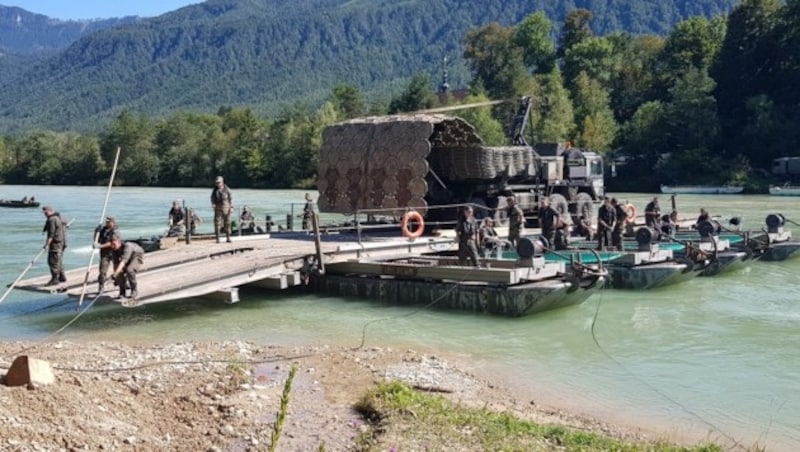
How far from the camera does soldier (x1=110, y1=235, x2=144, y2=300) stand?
15.5 metres

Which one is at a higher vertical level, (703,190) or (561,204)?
(561,204)

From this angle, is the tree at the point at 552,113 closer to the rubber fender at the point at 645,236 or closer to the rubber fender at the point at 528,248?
the rubber fender at the point at 645,236

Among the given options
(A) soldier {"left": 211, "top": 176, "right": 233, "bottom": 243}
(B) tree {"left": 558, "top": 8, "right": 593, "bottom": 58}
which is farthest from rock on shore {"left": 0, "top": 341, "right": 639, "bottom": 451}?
(B) tree {"left": 558, "top": 8, "right": 593, "bottom": 58}

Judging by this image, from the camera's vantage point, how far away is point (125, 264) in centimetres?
1552

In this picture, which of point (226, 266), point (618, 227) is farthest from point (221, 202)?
point (618, 227)

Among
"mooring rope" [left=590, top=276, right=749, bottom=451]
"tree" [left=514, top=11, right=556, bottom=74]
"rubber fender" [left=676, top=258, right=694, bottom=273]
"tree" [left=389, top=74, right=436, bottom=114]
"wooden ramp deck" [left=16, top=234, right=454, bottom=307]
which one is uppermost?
"tree" [left=514, top=11, right=556, bottom=74]

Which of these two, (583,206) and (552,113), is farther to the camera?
(552,113)

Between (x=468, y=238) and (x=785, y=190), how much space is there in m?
58.0

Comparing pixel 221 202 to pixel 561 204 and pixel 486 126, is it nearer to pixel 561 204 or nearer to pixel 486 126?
pixel 561 204

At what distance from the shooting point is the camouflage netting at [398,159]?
2408 cm

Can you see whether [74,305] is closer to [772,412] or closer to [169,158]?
[772,412]

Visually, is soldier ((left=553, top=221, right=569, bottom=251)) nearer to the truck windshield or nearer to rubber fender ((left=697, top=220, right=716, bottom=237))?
rubber fender ((left=697, top=220, right=716, bottom=237))

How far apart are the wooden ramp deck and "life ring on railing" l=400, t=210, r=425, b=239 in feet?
0.83

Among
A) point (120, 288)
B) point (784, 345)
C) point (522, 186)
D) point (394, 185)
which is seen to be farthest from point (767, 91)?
point (120, 288)
